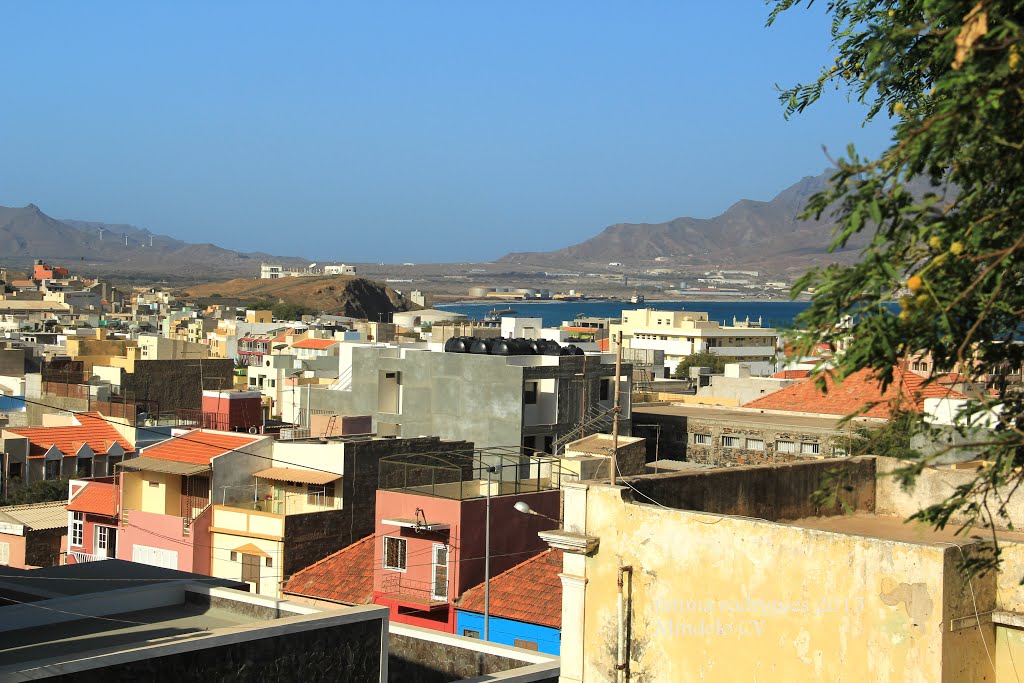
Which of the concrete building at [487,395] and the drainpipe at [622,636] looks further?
the concrete building at [487,395]

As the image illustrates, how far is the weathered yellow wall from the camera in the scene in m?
8.25

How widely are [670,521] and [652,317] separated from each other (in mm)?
111237

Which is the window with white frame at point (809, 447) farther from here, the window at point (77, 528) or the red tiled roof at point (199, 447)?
the window at point (77, 528)

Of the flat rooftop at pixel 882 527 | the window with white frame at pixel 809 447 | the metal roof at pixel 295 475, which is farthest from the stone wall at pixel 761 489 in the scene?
the window with white frame at pixel 809 447

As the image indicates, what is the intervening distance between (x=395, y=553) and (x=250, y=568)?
4.07m

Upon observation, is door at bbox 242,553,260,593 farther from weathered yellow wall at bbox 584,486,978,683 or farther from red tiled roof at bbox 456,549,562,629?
weathered yellow wall at bbox 584,486,978,683

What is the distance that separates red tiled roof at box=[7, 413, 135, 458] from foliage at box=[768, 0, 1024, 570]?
36.0 m

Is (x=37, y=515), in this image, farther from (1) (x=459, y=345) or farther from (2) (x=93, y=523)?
(1) (x=459, y=345)

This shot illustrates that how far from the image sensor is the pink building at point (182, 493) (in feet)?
Result: 93.7

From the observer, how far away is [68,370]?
193 feet

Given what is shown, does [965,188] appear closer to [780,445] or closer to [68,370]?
[780,445]

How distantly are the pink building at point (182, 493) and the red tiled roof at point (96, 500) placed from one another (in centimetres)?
37

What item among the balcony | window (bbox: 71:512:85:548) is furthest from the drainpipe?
window (bbox: 71:512:85:548)

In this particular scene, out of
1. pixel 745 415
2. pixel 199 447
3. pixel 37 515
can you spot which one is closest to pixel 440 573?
pixel 199 447
